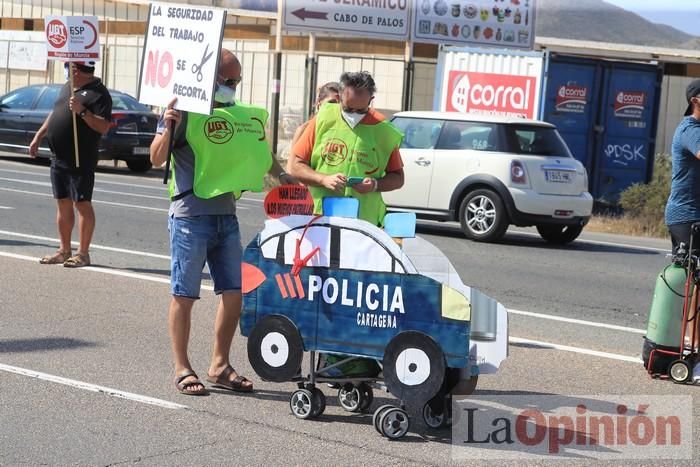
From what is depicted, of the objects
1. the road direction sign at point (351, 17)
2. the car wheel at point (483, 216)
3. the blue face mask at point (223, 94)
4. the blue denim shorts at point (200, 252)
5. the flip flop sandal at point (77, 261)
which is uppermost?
the road direction sign at point (351, 17)

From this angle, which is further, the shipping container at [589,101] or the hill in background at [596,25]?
the hill in background at [596,25]

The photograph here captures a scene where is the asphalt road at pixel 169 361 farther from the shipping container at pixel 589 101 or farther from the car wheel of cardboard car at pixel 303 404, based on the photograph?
the shipping container at pixel 589 101

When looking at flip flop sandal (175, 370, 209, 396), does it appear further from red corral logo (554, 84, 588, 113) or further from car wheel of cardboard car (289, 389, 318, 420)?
red corral logo (554, 84, 588, 113)

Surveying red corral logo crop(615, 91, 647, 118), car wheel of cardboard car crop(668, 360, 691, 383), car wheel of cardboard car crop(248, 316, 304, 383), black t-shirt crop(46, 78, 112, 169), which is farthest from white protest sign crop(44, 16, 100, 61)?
red corral logo crop(615, 91, 647, 118)

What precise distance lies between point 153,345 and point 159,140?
1.89 metres

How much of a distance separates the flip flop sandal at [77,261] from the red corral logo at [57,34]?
2005 mm

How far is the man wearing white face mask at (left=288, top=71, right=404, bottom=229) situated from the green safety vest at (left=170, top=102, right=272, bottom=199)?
38cm

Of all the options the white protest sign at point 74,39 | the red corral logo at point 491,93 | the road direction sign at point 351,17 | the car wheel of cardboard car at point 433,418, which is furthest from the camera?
the road direction sign at point 351,17

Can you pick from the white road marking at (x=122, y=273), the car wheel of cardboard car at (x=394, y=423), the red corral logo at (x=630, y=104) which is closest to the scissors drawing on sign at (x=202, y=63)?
the car wheel of cardboard car at (x=394, y=423)

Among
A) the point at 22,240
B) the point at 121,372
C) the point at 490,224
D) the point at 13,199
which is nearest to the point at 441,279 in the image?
the point at 121,372

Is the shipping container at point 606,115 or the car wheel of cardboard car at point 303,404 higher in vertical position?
the shipping container at point 606,115

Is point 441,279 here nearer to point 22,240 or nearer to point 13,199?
point 22,240

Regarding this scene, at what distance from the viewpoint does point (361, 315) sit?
6309mm

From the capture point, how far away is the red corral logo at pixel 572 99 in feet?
70.7
